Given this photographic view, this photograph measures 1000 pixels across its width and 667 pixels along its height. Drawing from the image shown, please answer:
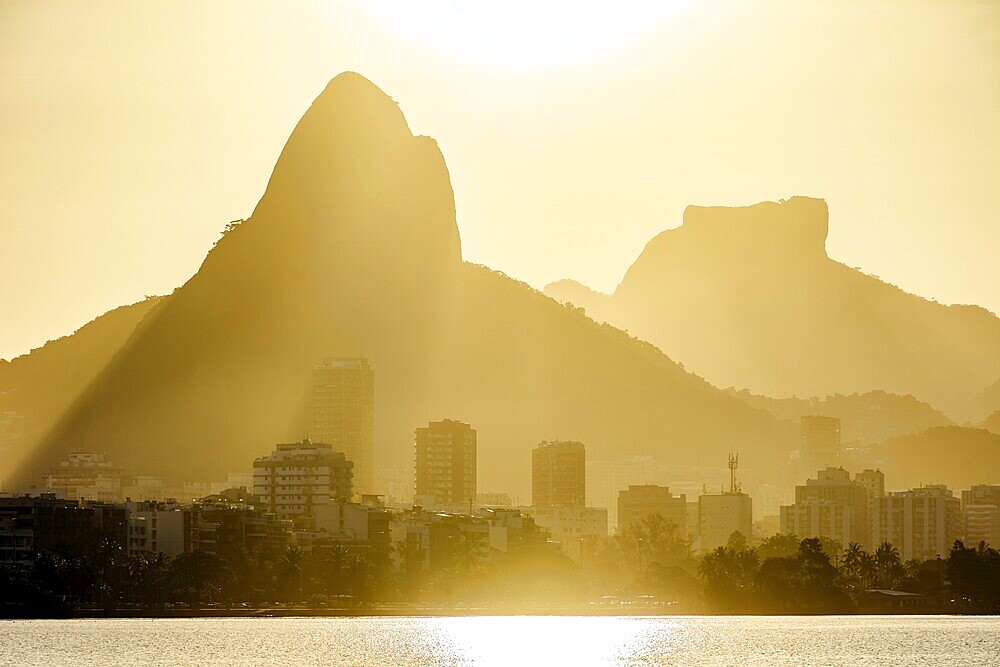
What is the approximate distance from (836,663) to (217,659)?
5325 cm

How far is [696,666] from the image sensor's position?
187250 mm

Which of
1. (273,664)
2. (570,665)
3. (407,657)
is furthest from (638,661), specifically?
(273,664)

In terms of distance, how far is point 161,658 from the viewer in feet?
629

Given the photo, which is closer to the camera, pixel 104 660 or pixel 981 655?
pixel 104 660

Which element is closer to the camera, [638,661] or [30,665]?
[30,665]

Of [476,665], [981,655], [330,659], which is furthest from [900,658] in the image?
[330,659]

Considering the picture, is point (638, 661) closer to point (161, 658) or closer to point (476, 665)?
point (476, 665)

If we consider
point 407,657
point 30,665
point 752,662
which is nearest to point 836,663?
point 752,662

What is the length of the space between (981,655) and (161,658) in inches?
2904

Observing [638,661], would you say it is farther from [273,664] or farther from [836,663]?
[273,664]

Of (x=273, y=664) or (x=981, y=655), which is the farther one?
(x=981, y=655)

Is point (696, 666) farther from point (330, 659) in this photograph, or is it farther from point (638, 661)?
point (330, 659)

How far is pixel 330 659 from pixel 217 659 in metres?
9.81

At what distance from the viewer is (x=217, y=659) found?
190 metres
